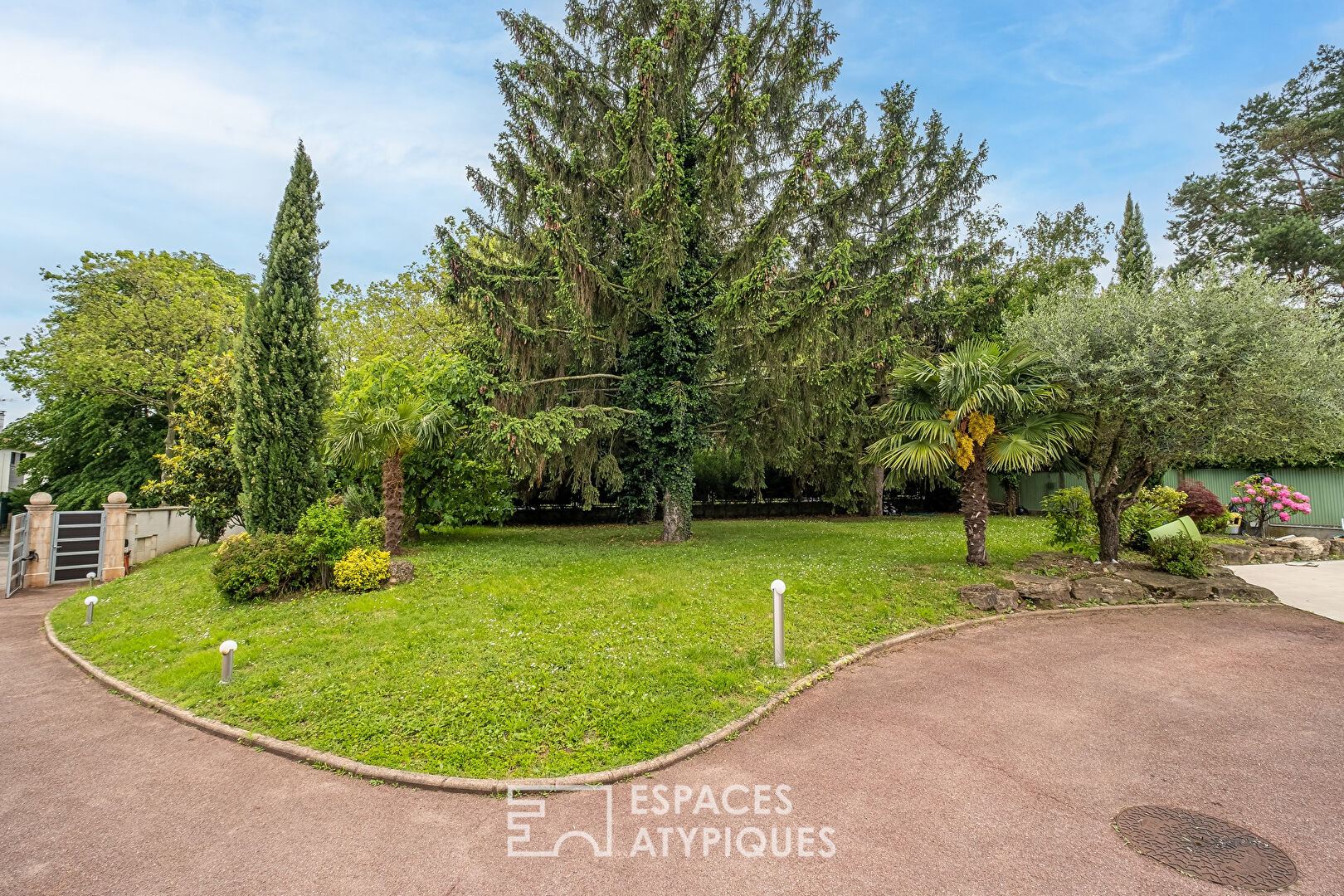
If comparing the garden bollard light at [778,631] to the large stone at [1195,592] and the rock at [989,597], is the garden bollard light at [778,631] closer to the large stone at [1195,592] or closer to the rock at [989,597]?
the rock at [989,597]

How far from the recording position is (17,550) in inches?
511

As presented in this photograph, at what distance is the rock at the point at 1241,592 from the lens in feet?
30.0

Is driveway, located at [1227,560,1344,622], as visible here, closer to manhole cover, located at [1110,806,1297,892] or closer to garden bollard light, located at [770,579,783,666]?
manhole cover, located at [1110,806,1297,892]

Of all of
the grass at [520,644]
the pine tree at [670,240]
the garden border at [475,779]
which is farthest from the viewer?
the pine tree at [670,240]

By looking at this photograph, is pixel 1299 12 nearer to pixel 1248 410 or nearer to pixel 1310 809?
pixel 1248 410

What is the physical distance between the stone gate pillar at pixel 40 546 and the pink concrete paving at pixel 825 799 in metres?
10.5

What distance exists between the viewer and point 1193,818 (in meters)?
3.56

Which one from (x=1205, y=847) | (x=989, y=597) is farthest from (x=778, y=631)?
(x=989, y=597)

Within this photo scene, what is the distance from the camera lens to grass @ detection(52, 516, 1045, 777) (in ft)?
15.7

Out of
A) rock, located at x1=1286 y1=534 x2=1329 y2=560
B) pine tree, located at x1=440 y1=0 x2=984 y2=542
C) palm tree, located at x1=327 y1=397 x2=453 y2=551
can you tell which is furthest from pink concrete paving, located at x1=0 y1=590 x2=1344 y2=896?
rock, located at x1=1286 y1=534 x2=1329 y2=560

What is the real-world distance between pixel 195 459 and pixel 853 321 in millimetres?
17464

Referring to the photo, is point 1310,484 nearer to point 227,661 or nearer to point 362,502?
point 227,661

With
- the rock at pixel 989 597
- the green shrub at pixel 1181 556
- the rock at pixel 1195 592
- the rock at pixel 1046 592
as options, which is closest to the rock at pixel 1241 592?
the rock at pixel 1195 592

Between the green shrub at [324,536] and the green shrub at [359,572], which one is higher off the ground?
the green shrub at [324,536]
